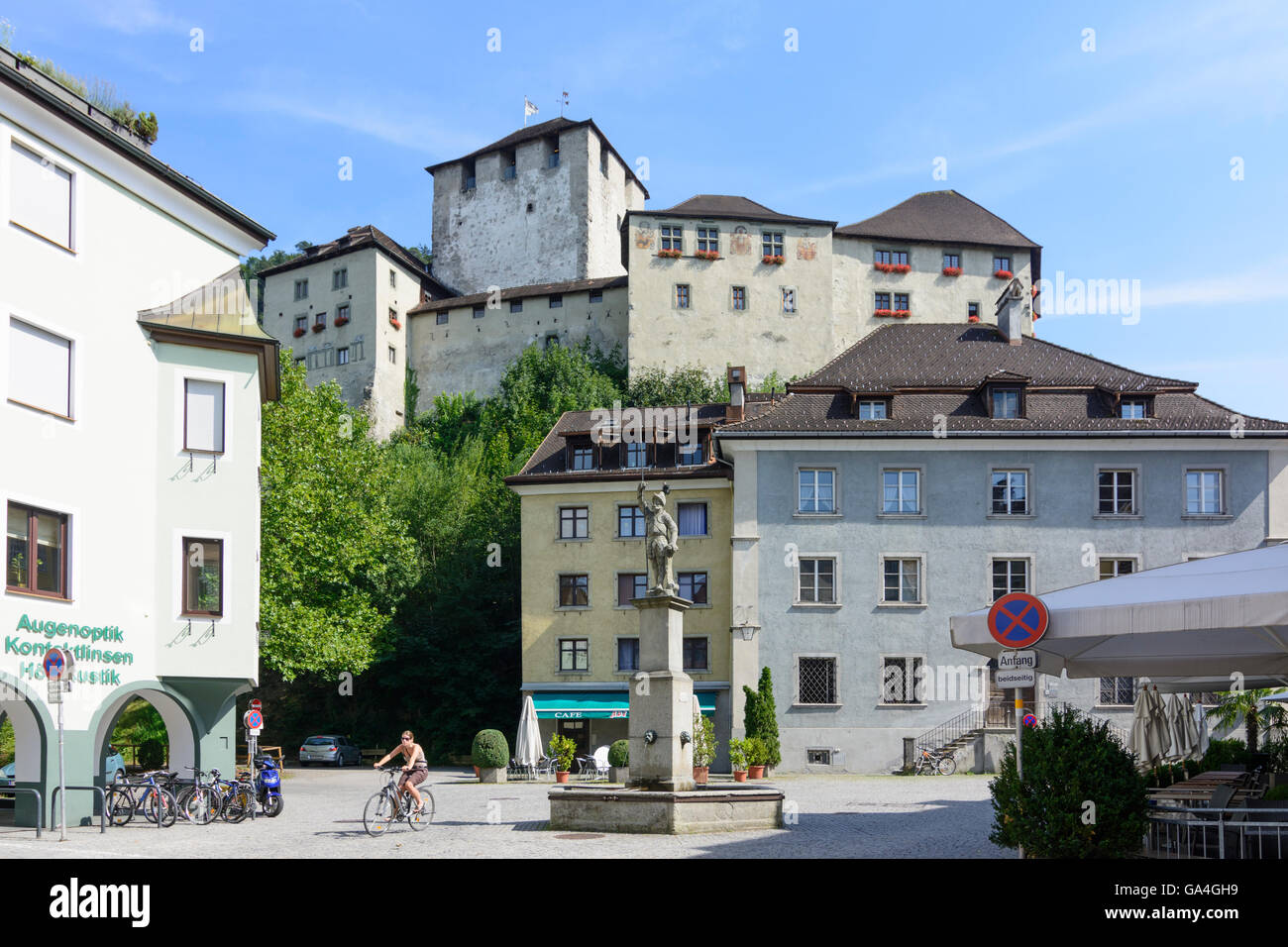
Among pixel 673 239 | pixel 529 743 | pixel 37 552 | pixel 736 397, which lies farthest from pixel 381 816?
pixel 673 239

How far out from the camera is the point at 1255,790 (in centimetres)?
1731

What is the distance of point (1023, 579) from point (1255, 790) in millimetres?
24535

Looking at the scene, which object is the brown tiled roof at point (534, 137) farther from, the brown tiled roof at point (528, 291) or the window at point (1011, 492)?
the window at point (1011, 492)

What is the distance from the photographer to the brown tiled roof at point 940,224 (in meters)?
78.8

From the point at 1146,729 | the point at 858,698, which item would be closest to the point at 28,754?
the point at 1146,729

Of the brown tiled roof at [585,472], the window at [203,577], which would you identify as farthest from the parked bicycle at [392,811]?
the brown tiled roof at [585,472]

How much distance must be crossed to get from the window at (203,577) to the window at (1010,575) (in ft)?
80.1

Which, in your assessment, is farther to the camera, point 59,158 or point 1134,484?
point 1134,484

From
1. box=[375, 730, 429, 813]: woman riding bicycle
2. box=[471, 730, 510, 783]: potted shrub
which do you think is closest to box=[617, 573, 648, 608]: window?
box=[471, 730, 510, 783]: potted shrub

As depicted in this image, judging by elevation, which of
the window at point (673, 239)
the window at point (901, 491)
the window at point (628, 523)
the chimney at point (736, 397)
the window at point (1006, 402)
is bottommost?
the window at point (628, 523)

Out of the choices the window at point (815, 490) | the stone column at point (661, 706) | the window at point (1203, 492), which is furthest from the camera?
the window at point (815, 490)

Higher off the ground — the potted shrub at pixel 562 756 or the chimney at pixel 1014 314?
the chimney at pixel 1014 314
